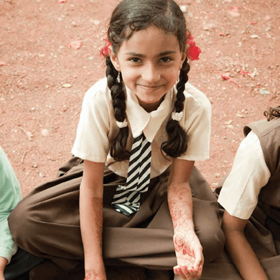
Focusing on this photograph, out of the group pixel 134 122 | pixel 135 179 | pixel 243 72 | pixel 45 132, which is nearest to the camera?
pixel 134 122

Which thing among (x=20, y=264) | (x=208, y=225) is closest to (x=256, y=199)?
(x=208, y=225)

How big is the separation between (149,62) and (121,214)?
65 centimetres

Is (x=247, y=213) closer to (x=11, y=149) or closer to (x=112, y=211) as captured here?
(x=112, y=211)

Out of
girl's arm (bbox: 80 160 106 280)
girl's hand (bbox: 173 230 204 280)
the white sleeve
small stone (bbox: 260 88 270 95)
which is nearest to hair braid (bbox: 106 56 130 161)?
girl's arm (bbox: 80 160 106 280)

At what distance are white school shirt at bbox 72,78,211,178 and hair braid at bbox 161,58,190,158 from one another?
0.03 meters

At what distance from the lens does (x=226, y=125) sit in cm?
271

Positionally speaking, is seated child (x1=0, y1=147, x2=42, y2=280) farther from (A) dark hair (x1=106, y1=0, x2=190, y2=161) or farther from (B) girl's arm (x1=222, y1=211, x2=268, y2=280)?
(B) girl's arm (x1=222, y1=211, x2=268, y2=280)

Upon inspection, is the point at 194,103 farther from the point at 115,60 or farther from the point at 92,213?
the point at 92,213

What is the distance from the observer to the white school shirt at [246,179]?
1570 millimetres

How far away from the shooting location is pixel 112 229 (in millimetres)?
1760

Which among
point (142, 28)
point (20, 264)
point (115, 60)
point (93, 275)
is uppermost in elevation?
point (142, 28)

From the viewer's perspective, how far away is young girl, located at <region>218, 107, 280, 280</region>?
5.13 ft

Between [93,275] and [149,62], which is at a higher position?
[149,62]

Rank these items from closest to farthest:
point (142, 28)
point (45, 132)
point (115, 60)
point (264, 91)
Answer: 1. point (142, 28)
2. point (115, 60)
3. point (45, 132)
4. point (264, 91)
